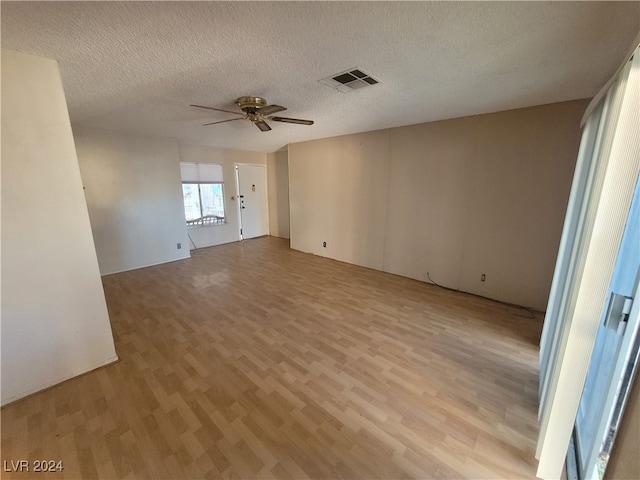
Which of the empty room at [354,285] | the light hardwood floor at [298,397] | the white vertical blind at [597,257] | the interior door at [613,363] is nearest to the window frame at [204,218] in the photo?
the empty room at [354,285]

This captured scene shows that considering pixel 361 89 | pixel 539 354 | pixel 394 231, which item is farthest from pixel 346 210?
pixel 539 354

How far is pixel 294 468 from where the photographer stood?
1338mm

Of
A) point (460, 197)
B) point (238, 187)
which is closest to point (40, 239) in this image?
point (460, 197)

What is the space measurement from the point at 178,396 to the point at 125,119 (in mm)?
3636

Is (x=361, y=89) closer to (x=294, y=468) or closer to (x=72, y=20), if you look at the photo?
(x=72, y=20)

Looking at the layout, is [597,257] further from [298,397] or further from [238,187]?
[238,187]

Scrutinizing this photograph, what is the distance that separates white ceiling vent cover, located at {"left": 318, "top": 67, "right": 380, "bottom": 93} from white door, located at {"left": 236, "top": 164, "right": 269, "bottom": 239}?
15.0 ft

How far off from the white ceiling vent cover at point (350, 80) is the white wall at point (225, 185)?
4.27 metres

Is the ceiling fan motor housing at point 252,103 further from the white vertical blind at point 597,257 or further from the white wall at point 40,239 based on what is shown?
the white vertical blind at point 597,257

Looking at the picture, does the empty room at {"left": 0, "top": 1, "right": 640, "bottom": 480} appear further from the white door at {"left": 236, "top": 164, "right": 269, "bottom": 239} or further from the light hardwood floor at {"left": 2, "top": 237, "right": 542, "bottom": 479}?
the white door at {"left": 236, "top": 164, "right": 269, "bottom": 239}

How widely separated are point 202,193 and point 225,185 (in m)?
0.58

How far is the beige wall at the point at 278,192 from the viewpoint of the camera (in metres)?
6.66

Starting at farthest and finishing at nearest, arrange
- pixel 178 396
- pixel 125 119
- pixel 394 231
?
pixel 394 231 < pixel 125 119 < pixel 178 396

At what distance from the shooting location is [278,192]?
693cm
